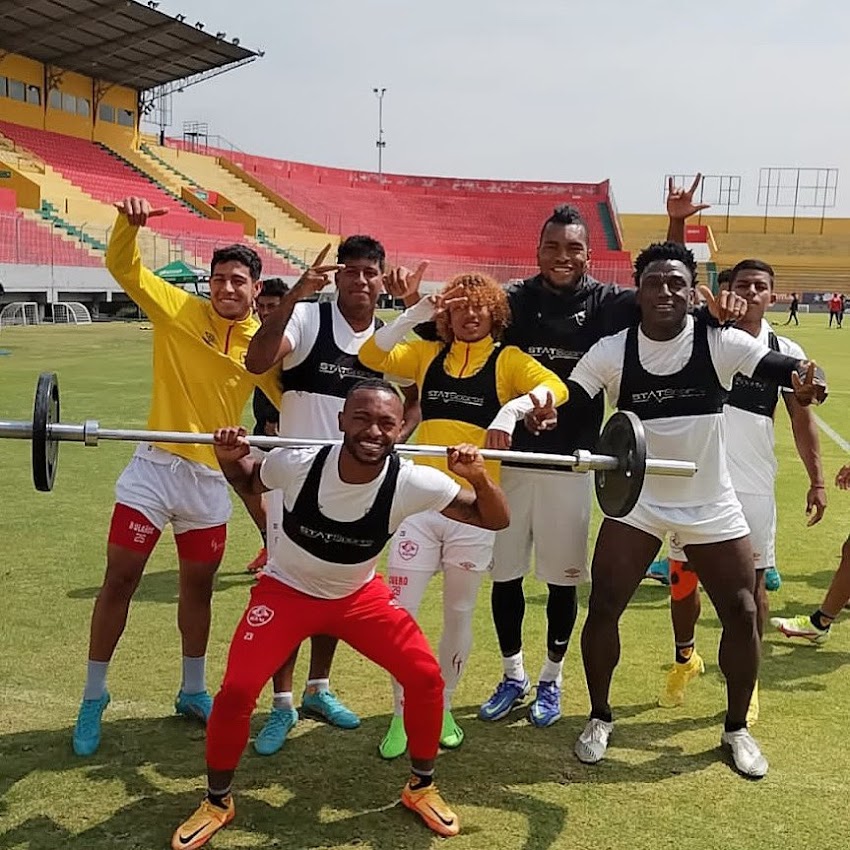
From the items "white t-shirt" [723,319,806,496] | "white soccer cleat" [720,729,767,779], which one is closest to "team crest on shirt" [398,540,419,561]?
"white soccer cleat" [720,729,767,779]

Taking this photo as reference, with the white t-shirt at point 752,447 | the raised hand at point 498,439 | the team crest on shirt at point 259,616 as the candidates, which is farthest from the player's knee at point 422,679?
the white t-shirt at point 752,447

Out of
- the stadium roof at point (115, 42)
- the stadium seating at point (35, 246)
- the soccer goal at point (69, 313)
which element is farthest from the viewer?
the stadium roof at point (115, 42)

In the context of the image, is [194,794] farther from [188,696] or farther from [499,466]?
[499,466]

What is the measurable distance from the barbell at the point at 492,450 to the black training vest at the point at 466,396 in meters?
0.41

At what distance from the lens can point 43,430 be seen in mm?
3539

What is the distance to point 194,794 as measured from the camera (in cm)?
368

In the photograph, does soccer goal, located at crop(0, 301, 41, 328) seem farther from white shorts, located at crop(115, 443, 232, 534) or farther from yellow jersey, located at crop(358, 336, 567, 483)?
yellow jersey, located at crop(358, 336, 567, 483)

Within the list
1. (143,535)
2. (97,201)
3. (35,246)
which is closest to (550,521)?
(143,535)

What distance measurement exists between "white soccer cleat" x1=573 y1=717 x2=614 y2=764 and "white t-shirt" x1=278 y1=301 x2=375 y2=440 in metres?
1.62

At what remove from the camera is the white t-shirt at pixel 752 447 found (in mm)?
4875

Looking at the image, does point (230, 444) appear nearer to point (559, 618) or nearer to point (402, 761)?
point (402, 761)

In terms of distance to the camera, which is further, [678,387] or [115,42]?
[115,42]

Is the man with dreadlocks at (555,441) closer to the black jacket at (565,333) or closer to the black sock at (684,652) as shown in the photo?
the black jacket at (565,333)

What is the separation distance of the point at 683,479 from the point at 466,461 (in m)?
1.05
